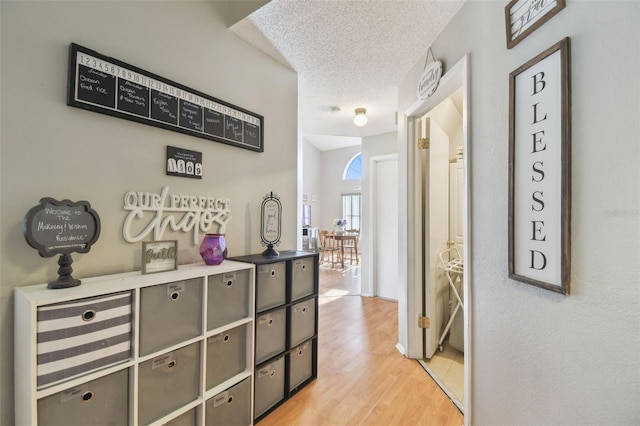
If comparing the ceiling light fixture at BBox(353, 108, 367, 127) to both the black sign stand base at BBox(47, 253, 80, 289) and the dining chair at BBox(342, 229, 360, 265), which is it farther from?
the dining chair at BBox(342, 229, 360, 265)

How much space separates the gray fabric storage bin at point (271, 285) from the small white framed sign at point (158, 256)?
48 cm

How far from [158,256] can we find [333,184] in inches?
320

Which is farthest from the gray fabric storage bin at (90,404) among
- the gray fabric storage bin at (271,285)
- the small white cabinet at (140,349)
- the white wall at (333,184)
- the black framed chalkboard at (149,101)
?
the white wall at (333,184)

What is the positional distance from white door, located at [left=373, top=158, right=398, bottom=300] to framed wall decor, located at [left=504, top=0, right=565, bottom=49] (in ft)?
9.00

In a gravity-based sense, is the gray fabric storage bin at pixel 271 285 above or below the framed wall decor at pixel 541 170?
below

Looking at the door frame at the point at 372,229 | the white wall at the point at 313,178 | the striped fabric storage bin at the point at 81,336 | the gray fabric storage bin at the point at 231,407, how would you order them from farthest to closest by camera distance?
the white wall at the point at 313,178 < the door frame at the point at 372,229 < the gray fabric storage bin at the point at 231,407 < the striped fabric storage bin at the point at 81,336

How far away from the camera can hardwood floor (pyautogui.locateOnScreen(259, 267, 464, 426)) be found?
5.35 feet

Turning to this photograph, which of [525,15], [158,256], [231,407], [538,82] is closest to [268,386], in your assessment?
[231,407]

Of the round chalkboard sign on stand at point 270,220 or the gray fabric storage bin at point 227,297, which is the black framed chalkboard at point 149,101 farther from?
the gray fabric storage bin at point 227,297

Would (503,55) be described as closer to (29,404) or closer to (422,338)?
(422,338)

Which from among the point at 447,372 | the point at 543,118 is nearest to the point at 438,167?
the point at 543,118

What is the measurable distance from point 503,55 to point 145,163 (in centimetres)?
186

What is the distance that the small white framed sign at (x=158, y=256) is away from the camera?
1.27 m

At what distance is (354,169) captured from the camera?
351 inches
